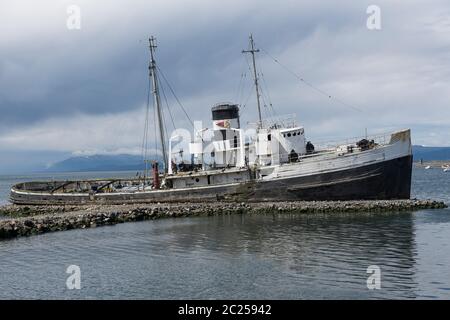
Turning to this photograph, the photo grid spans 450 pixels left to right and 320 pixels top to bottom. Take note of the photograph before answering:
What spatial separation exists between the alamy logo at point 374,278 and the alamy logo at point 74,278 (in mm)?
11177

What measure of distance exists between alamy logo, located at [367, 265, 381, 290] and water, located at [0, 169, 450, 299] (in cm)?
22

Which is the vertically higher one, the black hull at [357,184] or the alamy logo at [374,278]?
the black hull at [357,184]

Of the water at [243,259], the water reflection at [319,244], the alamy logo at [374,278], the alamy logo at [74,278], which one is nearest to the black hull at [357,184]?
the water reflection at [319,244]

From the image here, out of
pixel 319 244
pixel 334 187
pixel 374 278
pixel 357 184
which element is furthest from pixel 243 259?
pixel 357 184

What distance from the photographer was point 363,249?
25.6m

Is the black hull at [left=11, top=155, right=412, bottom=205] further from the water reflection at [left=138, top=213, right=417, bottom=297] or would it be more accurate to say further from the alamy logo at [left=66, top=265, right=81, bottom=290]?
the alamy logo at [left=66, top=265, right=81, bottom=290]

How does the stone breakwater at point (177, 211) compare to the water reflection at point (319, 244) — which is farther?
the stone breakwater at point (177, 211)

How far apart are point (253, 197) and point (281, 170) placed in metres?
3.44

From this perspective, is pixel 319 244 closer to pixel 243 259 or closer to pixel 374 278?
pixel 243 259

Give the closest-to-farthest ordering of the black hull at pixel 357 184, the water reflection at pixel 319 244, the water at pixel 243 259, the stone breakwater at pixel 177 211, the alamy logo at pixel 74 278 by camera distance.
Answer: the water at pixel 243 259
the water reflection at pixel 319 244
the alamy logo at pixel 74 278
the stone breakwater at pixel 177 211
the black hull at pixel 357 184

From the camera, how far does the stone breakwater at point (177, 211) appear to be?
119 ft

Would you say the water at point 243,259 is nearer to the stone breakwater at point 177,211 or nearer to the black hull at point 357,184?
the stone breakwater at point 177,211

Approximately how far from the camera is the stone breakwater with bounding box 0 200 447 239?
119 ft
